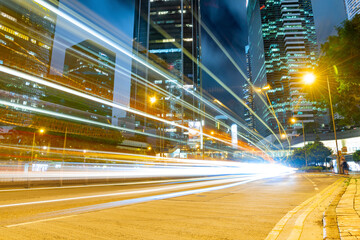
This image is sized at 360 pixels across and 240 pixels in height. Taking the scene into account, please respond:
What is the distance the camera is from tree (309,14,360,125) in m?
14.7

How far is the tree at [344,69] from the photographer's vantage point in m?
14.7

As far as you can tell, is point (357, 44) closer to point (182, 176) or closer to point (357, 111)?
point (357, 111)

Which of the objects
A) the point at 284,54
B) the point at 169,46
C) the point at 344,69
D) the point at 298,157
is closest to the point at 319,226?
the point at 344,69

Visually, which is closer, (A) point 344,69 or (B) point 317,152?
(A) point 344,69

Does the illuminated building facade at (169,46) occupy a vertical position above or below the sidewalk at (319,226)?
above

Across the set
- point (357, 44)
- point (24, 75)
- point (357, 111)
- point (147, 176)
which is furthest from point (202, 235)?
point (357, 111)

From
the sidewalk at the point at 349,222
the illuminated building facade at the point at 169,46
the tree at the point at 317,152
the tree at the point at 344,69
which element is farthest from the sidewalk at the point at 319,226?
the illuminated building facade at the point at 169,46

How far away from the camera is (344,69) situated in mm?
16672

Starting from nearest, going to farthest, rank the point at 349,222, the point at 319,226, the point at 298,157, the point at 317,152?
the point at 349,222 → the point at 319,226 → the point at 317,152 → the point at 298,157

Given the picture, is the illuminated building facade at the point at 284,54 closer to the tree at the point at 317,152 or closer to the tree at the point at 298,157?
the tree at the point at 298,157

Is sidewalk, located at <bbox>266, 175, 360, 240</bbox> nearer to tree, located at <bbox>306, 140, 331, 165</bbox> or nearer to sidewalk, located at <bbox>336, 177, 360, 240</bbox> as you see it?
sidewalk, located at <bbox>336, 177, 360, 240</bbox>

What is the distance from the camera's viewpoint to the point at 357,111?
2133 cm

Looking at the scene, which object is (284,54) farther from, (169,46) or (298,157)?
(298,157)

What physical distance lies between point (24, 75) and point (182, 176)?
59.7ft
